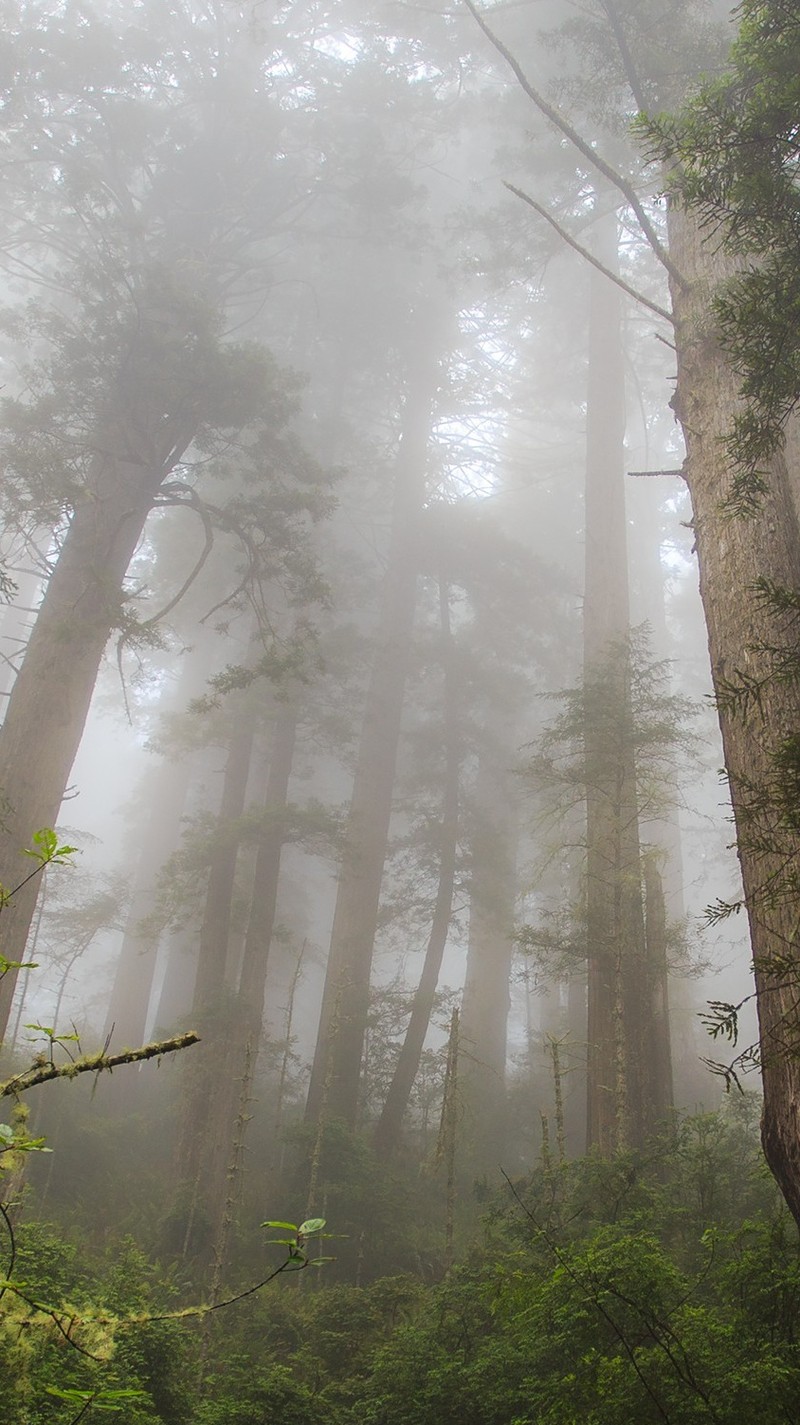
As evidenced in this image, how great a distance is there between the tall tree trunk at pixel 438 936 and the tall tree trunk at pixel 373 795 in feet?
2.39

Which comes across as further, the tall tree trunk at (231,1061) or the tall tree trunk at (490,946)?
the tall tree trunk at (490,946)

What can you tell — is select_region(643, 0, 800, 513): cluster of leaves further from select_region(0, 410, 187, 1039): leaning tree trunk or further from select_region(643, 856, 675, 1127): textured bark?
select_region(643, 856, 675, 1127): textured bark

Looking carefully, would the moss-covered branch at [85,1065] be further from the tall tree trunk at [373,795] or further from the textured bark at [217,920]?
the textured bark at [217,920]

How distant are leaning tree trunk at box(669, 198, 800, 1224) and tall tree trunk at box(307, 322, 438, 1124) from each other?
902cm

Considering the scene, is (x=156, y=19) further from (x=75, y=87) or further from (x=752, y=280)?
(x=752, y=280)

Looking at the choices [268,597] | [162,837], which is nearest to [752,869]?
[268,597]

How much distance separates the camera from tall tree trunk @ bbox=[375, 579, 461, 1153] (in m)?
14.5

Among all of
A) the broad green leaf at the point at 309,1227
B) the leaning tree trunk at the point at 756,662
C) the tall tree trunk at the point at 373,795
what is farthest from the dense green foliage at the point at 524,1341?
the tall tree trunk at the point at 373,795

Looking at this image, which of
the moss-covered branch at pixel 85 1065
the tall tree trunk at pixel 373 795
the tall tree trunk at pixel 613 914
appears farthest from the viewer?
the tall tree trunk at pixel 373 795

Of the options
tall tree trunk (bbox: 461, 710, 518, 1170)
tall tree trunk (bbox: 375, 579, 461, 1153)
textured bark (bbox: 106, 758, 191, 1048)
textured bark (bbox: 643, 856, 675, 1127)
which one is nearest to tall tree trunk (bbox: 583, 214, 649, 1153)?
textured bark (bbox: 643, 856, 675, 1127)

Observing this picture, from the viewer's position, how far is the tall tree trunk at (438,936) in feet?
47.6

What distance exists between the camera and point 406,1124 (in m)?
17.1

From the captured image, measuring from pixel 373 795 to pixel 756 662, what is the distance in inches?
504

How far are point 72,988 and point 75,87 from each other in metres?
47.0
